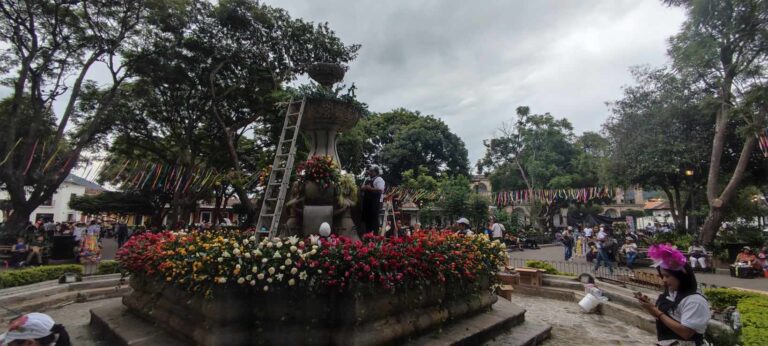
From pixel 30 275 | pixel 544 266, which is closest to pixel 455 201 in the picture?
pixel 544 266

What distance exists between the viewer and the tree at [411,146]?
38.6 m

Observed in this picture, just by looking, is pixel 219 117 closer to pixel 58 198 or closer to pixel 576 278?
pixel 576 278

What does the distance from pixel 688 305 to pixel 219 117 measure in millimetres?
21191

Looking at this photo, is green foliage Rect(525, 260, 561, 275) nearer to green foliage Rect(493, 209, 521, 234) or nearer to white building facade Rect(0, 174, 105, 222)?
green foliage Rect(493, 209, 521, 234)

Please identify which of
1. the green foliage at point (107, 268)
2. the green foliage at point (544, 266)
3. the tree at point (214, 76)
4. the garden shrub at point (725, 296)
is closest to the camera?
the garden shrub at point (725, 296)

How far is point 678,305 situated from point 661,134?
70.7ft

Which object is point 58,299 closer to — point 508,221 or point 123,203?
point 508,221

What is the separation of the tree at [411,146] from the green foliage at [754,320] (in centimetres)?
3036

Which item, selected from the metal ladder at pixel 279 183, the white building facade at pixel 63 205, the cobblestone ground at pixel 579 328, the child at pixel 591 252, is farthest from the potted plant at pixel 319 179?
the white building facade at pixel 63 205

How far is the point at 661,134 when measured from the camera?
2025cm

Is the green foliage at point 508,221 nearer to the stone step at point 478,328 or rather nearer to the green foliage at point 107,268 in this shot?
the stone step at point 478,328

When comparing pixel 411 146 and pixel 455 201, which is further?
pixel 411 146

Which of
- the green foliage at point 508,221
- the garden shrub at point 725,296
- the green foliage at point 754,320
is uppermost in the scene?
the green foliage at point 508,221

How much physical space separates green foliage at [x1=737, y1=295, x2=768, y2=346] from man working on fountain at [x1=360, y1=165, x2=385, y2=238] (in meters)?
5.20
